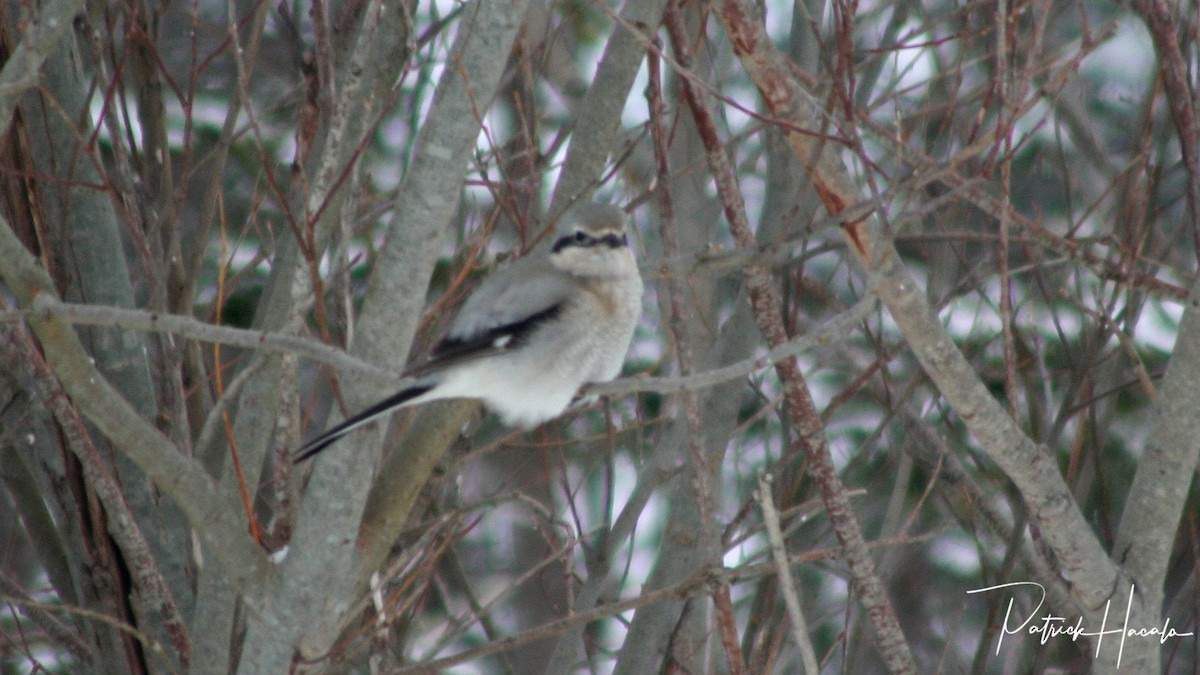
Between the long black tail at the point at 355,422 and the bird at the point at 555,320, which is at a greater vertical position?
the bird at the point at 555,320

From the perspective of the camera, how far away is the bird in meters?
3.71

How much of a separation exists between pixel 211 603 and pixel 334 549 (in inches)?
31.8

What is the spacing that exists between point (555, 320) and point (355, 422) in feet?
3.57

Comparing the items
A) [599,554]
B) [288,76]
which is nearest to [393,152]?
[288,76]

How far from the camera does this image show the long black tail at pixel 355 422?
2834 millimetres

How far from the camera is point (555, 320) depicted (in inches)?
150

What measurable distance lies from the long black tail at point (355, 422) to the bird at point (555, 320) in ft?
1.75

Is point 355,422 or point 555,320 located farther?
point 555,320

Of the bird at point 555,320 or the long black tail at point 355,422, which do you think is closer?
the long black tail at point 355,422

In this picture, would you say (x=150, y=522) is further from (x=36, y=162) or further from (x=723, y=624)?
(x=723, y=624)

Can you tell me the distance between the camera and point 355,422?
284cm

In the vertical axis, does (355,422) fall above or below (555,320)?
below

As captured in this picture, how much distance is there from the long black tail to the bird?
0.53 metres

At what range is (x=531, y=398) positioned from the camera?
385 cm
